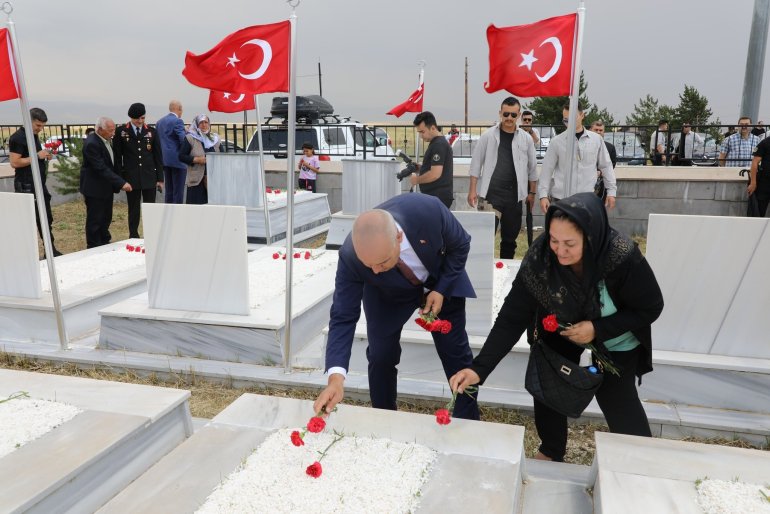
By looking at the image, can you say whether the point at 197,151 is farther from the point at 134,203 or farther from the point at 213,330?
the point at 213,330

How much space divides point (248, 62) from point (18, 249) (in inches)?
96.8

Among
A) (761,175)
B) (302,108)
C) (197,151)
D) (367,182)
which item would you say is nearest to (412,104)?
(367,182)

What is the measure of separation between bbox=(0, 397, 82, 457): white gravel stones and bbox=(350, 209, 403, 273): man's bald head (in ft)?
5.48

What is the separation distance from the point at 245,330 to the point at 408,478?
2412 mm

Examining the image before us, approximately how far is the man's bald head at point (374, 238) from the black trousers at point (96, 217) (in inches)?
249

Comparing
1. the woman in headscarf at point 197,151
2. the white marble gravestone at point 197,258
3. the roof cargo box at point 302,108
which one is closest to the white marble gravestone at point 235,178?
the woman in headscarf at point 197,151

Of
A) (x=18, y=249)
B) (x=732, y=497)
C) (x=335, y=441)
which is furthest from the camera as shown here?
(x=18, y=249)

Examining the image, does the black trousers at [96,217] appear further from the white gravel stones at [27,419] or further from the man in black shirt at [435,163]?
the white gravel stones at [27,419]

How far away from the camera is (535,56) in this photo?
4.27 m

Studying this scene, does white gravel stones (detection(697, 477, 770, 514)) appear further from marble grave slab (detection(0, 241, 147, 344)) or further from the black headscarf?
marble grave slab (detection(0, 241, 147, 344))

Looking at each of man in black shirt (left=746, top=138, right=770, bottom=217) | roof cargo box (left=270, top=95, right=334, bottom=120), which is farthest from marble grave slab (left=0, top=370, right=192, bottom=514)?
roof cargo box (left=270, top=95, right=334, bottom=120)

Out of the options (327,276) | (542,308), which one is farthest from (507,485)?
(327,276)

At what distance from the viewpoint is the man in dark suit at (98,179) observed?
7.41m

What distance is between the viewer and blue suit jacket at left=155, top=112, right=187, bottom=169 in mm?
8750
